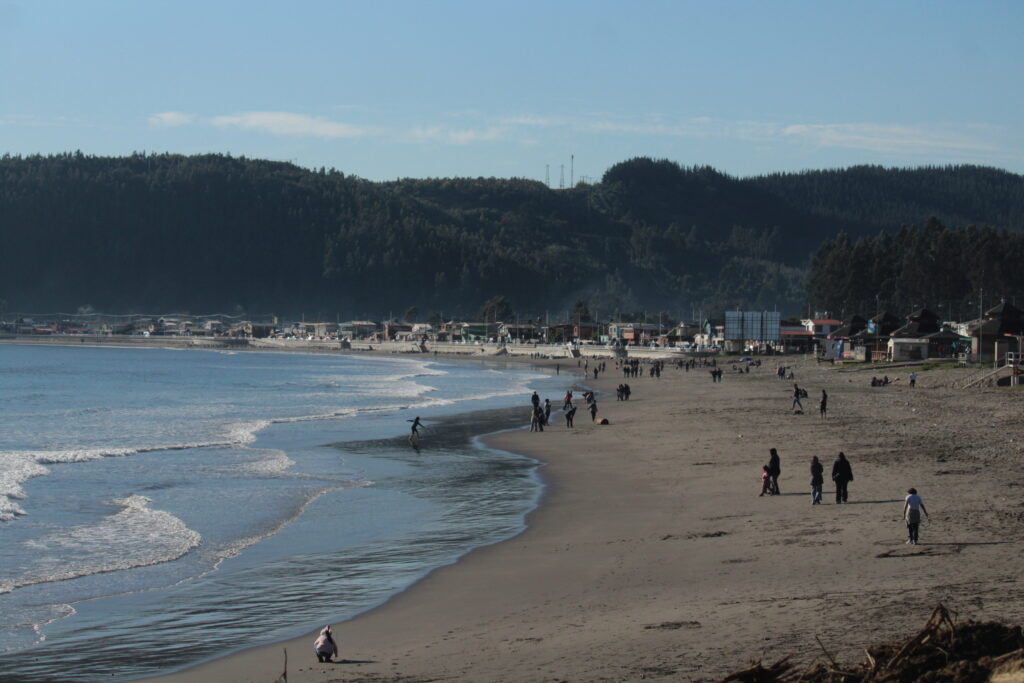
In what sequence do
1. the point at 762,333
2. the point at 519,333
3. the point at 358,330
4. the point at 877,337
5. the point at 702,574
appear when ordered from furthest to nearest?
1. the point at 358,330
2. the point at 519,333
3. the point at 762,333
4. the point at 877,337
5. the point at 702,574

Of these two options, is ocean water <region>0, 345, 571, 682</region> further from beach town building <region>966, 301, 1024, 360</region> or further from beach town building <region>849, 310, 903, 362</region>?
beach town building <region>849, 310, 903, 362</region>

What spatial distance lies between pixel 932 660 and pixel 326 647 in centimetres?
570

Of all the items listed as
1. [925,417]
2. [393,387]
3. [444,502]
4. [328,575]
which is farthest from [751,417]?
[393,387]

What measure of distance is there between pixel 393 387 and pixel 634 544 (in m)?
47.8

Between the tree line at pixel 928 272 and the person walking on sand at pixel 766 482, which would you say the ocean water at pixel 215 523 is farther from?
the tree line at pixel 928 272

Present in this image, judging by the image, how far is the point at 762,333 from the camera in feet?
344

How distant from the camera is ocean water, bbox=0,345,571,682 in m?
12.1

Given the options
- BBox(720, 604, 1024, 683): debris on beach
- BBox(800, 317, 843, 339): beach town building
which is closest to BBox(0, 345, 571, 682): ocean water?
BBox(720, 604, 1024, 683): debris on beach

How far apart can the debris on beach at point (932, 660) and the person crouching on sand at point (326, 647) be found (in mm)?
4406

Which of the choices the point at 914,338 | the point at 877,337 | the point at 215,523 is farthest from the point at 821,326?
the point at 215,523

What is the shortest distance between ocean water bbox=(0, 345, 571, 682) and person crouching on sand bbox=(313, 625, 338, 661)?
136 cm

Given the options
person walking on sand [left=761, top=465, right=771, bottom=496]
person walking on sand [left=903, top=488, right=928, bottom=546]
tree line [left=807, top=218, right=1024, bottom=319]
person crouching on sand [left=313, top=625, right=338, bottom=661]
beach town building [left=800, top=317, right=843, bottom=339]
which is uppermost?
tree line [left=807, top=218, right=1024, bottom=319]

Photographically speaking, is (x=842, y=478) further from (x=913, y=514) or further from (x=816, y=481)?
(x=913, y=514)

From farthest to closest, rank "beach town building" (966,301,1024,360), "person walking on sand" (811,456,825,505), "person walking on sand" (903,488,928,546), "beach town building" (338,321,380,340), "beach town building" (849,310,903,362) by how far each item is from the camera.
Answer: "beach town building" (338,321,380,340) → "beach town building" (849,310,903,362) → "beach town building" (966,301,1024,360) → "person walking on sand" (811,456,825,505) → "person walking on sand" (903,488,928,546)
